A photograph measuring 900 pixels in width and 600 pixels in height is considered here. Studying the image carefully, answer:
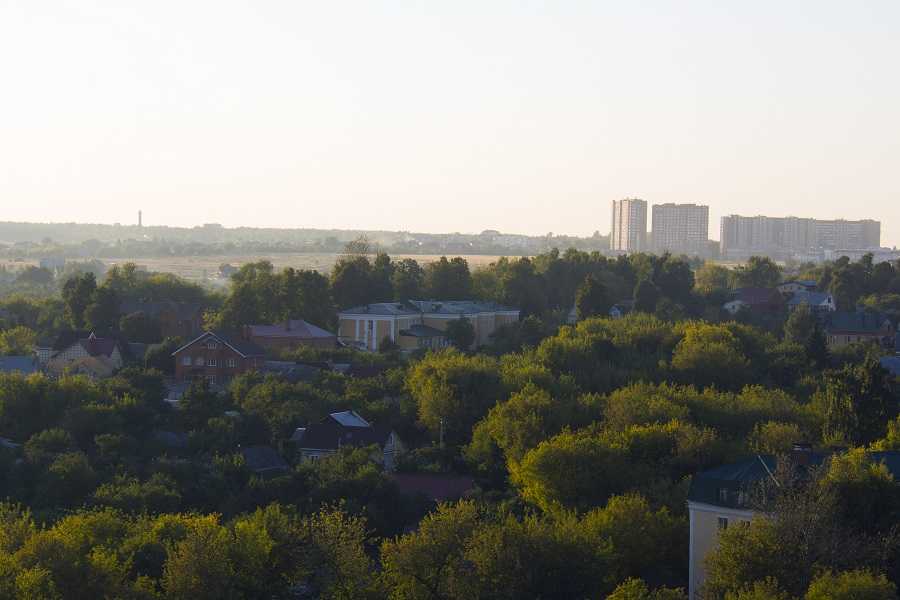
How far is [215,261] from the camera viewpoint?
153 metres

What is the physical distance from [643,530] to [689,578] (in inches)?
33.1

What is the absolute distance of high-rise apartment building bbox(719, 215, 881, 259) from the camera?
6491 inches

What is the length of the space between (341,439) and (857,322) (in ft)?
84.7

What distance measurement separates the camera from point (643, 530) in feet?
62.3

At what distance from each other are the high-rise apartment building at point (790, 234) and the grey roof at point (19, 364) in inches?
5075

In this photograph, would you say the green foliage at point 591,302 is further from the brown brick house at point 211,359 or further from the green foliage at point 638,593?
the green foliage at point 638,593

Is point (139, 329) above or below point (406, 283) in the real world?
below

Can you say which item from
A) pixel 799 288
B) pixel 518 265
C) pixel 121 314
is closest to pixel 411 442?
pixel 121 314

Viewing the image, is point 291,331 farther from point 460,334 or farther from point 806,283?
point 806,283

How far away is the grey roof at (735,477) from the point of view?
18989 millimetres

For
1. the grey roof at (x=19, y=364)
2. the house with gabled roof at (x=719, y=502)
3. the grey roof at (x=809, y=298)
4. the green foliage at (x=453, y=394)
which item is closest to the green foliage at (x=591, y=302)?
the grey roof at (x=809, y=298)

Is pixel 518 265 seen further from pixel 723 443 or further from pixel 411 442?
pixel 723 443

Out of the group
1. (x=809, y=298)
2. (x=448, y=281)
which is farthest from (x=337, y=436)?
(x=809, y=298)

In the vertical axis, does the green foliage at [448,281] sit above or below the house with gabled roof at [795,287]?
above
